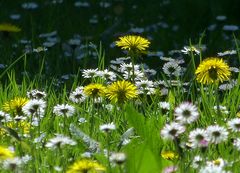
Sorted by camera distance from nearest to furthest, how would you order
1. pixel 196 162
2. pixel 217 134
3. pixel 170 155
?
1. pixel 217 134
2. pixel 196 162
3. pixel 170 155

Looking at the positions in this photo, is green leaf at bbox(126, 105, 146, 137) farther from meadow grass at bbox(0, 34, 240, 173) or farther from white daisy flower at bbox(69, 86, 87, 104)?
white daisy flower at bbox(69, 86, 87, 104)

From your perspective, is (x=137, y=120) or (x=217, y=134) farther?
(x=137, y=120)

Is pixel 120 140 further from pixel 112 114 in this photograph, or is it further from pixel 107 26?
pixel 107 26

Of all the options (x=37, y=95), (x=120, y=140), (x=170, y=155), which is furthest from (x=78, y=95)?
(x=170, y=155)

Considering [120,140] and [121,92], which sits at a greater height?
[121,92]

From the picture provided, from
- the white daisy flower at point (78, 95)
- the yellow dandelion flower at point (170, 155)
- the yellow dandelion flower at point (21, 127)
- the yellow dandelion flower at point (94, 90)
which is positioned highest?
the yellow dandelion flower at point (94, 90)

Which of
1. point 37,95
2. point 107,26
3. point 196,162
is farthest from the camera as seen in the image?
point 107,26

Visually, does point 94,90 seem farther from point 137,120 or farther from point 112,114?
point 112,114

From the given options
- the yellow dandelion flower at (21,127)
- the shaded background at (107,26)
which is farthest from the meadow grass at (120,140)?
the shaded background at (107,26)

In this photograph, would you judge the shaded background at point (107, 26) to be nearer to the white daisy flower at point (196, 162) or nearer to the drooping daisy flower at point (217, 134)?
the white daisy flower at point (196, 162)

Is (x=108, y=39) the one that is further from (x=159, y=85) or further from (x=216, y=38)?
(x=159, y=85)
